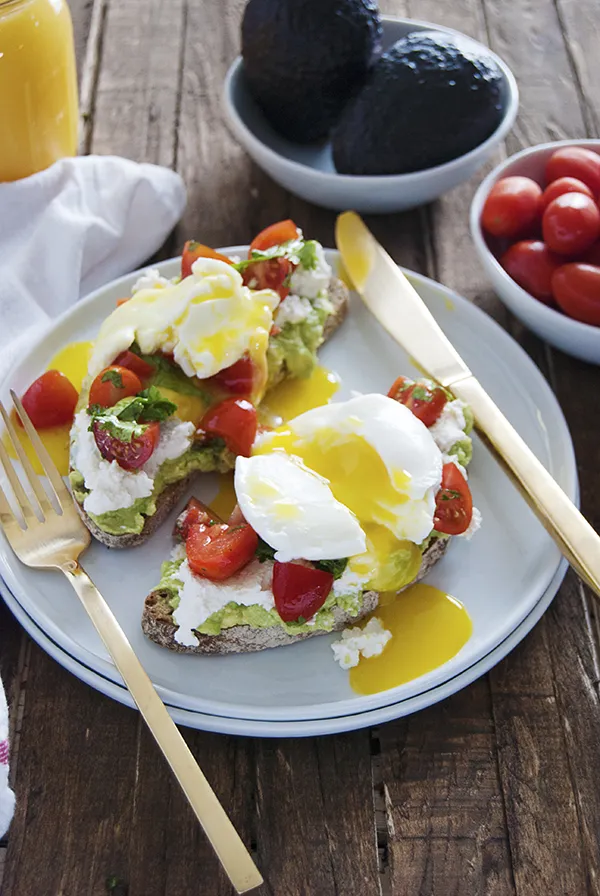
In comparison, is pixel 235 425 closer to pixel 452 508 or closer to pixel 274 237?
pixel 452 508

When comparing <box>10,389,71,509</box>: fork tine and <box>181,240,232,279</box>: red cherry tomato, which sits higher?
<box>181,240,232,279</box>: red cherry tomato

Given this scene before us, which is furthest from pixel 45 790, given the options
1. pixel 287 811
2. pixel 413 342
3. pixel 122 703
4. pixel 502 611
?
pixel 413 342

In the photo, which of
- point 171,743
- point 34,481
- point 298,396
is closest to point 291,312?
point 298,396

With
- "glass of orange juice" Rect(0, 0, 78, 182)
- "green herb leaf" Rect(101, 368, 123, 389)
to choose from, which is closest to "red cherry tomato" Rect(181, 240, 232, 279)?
"green herb leaf" Rect(101, 368, 123, 389)

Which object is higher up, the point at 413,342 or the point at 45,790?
the point at 413,342

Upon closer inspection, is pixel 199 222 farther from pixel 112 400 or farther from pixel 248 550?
pixel 248 550

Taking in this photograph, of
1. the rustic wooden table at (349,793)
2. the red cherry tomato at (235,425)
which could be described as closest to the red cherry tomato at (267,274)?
the red cherry tomato at (235,425)

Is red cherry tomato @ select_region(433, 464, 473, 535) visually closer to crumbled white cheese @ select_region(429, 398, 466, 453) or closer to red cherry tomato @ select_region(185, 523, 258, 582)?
crumbled white cheese @ select_region(429, 398, 466, 453)
